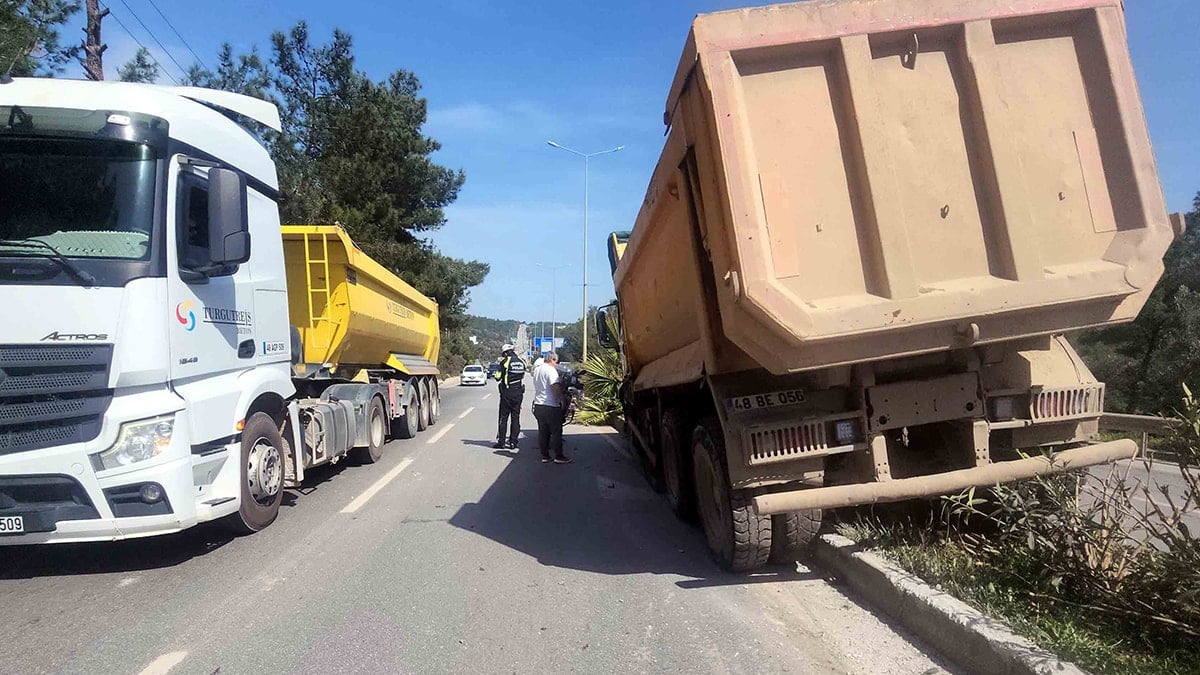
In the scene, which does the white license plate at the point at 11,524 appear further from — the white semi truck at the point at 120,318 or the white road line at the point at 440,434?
the white road line at the point at 440,434

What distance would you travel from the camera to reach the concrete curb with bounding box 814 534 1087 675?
3148mm

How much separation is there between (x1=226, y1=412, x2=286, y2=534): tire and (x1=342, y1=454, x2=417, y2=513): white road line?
39.2 inches

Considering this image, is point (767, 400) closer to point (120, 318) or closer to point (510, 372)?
point (120, 318)

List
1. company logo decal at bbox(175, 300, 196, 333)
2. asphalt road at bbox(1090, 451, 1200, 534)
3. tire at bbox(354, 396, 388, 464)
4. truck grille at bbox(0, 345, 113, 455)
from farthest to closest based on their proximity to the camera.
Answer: tire at bbox(354, 396, 388, 464) < company logo decal at bbox(175, 300, 196, 333) < truck grille at bbox(0, 345, 113, 455) < asphalt road at bbox(1090, 451, 1200, 534)

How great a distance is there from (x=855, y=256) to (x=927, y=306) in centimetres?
45

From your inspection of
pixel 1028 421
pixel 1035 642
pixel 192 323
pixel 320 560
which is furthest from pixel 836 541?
pixel 192 323

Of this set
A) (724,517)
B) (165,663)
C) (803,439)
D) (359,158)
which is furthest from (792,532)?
(359,158)

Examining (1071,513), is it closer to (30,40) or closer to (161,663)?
(161,663)

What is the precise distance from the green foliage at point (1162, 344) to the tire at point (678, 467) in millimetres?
12339

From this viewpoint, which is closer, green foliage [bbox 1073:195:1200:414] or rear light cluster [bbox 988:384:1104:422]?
rear light cluster [bbox 988:384:1104:422]

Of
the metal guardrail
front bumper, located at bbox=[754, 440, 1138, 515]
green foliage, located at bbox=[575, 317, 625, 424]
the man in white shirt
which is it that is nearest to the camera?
front bumper, located at bbox=[754, 440, 1138, 515]

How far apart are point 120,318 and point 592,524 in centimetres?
404

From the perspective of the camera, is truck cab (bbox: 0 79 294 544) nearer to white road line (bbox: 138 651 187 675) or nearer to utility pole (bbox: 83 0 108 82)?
white road line (bbox: 138 651 187 675)

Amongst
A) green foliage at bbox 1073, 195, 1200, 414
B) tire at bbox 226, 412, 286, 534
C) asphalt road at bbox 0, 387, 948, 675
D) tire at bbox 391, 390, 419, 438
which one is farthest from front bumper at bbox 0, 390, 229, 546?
green foliage at bbox 1073, 195, 1200, 414
